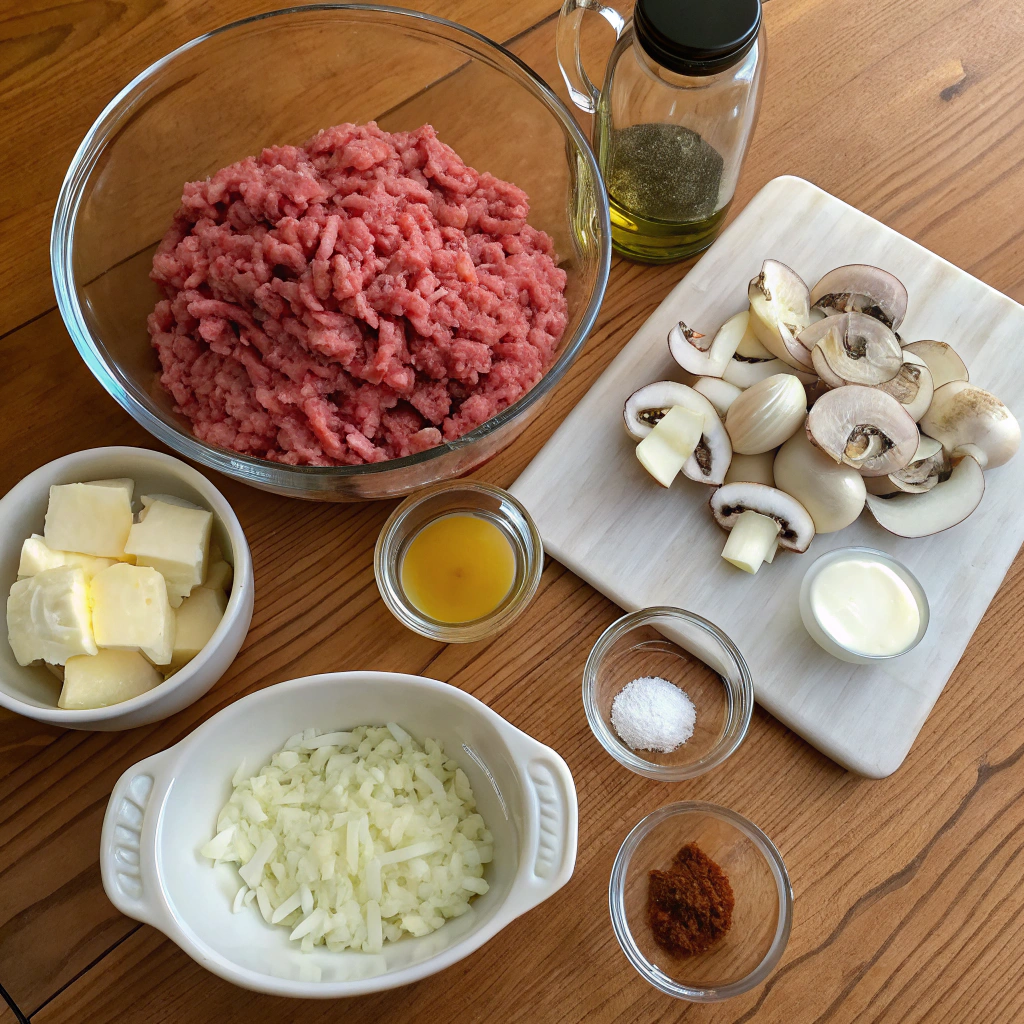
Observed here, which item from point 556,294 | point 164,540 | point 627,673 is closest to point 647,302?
point 556,294

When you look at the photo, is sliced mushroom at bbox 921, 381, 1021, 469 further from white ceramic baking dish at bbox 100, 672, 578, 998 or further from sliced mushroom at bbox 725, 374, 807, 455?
white ceramic baking dish at bbox 100, 672, 578, 998

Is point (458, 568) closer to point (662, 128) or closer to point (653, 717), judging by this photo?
point (653, 717)

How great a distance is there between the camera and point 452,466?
1.18 m

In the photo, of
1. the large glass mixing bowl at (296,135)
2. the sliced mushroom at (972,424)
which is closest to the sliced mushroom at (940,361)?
the sliced mushroom at (972,424)

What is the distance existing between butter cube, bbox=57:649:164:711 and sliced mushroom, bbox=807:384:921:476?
3.05ft

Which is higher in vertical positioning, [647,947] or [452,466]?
[452,466]

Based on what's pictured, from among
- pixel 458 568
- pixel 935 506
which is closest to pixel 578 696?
pixel 458 568

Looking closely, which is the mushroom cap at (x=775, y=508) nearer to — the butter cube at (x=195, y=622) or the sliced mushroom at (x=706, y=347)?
the sliced mushroom at (x=706, y=347)

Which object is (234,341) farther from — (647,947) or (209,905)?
(647,947)

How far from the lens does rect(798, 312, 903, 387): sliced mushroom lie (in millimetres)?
1276

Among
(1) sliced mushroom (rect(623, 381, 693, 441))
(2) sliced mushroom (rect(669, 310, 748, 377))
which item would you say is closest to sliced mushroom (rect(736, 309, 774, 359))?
(2) sliced mushroom (rect(669, 310, 748, 377))

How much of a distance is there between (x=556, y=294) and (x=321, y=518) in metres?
0.46

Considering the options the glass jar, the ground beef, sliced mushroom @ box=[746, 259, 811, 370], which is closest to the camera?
the ground beef

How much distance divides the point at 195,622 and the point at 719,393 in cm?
79
